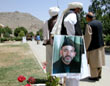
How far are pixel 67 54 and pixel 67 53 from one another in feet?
0.06

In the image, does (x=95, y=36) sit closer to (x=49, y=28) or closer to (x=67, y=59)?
(x=49, y=28)

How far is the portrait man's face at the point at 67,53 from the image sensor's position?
3240 mm

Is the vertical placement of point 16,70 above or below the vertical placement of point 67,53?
below

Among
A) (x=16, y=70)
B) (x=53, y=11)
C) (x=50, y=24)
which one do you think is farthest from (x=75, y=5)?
(x=16, y=70)

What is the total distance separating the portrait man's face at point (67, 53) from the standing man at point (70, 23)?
33 cm

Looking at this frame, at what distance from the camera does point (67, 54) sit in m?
3.24

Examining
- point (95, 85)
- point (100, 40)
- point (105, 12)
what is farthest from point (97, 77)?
point (105, 12)

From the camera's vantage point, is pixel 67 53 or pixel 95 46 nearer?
pixel 67 53

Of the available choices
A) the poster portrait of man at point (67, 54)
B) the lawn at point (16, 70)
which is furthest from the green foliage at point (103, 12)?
the poster portrait of man at point (67, 54)

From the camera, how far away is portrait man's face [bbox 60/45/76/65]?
10.6ft

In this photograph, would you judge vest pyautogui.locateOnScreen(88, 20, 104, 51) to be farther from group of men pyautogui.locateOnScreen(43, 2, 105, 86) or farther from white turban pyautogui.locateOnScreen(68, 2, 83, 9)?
white turban pyautogui.locateOnScreen(68, 2, 83, 9)

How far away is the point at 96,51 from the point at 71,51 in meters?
1.97

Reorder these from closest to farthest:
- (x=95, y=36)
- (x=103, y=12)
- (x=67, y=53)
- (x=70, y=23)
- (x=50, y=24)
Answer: (x=67, y=53) → (x=70, y=23) → (x=50, y=24) → (x=95, y=36) → (x=103, y=12)

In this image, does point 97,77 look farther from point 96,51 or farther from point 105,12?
point 105,12
